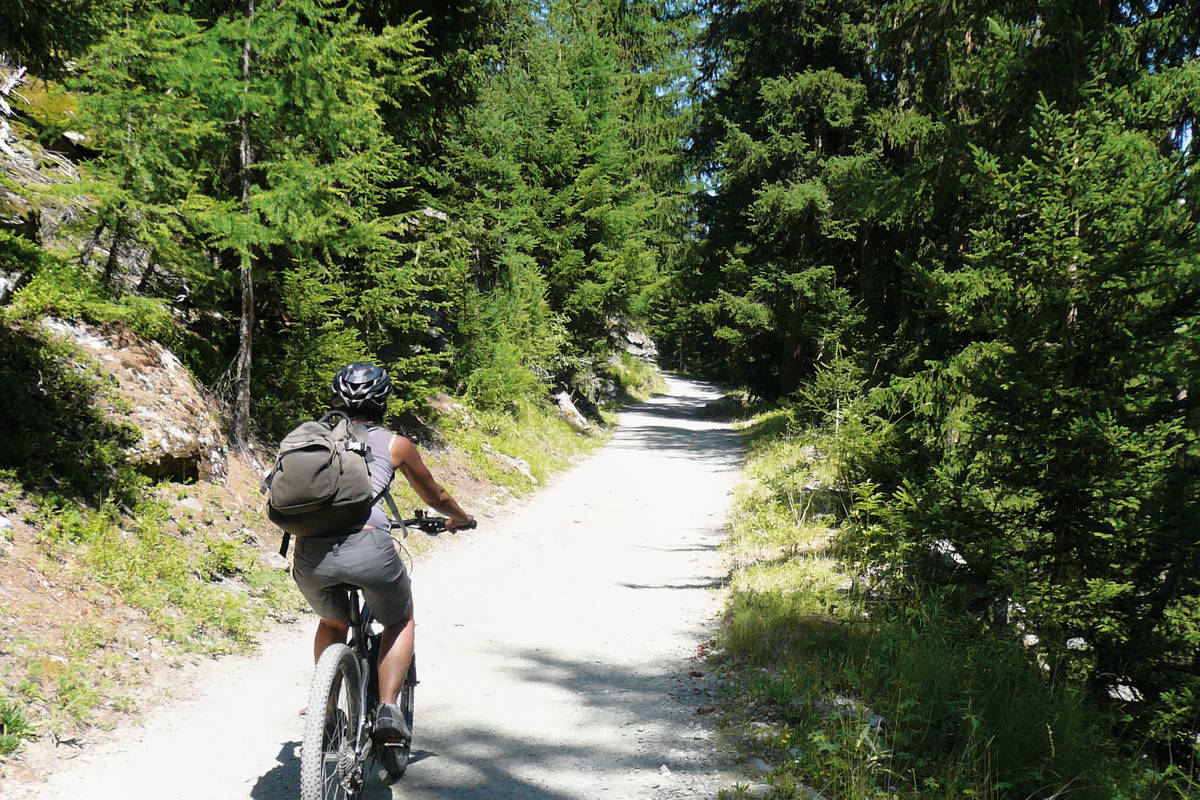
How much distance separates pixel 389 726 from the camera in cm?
341

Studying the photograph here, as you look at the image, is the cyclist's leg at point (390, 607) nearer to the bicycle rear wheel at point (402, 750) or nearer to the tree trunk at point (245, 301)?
the bicycle rear wheel at point (402, 750)

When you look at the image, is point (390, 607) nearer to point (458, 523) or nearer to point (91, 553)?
point (458, 523)

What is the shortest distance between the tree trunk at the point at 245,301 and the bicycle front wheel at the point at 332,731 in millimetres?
5837

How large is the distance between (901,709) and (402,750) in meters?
2.90

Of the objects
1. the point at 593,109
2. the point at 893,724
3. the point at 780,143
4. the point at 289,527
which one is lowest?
the point at 893,724

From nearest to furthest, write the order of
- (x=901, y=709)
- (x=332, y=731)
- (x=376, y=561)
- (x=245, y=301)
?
(x=332, y=731), (x=376, y=561), (x=901, y=709), (x=245, y=301)

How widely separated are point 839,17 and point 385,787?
799 inches

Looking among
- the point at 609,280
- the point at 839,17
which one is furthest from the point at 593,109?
the point at 839,17

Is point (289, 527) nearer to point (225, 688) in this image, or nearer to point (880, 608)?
point (225, 688)

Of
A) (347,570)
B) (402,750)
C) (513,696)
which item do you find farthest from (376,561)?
(513,696)

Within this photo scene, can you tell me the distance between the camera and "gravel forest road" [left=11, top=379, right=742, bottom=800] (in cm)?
388

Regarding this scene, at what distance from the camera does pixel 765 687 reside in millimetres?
5117

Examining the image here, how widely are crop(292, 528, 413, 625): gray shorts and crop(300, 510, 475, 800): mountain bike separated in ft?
0.23

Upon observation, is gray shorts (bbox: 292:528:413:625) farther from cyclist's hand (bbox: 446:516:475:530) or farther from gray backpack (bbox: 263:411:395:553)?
cyclist's hand (bbox: 446:516:475:530)
